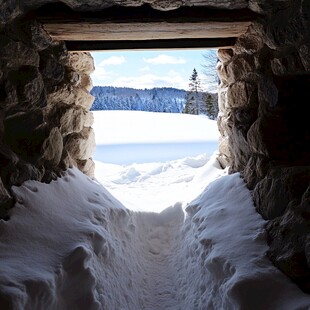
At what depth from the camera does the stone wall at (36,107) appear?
2.09m

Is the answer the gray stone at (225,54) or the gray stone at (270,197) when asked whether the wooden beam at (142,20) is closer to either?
the gray stone at (225,54)

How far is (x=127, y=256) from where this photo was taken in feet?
8.48

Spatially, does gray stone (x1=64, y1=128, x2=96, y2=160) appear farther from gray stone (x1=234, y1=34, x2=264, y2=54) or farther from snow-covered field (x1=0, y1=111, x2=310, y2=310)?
gray stone (x1=234, y1=34, x2=264, y2=54)

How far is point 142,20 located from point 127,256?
1.76m

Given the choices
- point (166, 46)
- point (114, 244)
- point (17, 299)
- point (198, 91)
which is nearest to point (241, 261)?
point (114, 244)

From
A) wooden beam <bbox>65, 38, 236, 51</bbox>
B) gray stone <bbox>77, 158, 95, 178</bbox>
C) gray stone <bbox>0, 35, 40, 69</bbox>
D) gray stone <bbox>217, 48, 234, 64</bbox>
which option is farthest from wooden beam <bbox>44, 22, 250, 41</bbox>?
gray stone <bbox>77, 158, 95, 178</bbox>

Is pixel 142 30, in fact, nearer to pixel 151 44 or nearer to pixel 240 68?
pixel 151 44

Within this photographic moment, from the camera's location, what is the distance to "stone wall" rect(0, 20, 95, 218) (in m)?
2.09

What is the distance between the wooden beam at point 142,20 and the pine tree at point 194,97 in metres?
14.6

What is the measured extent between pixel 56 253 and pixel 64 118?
142cm

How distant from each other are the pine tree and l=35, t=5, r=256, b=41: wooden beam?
14.6 m

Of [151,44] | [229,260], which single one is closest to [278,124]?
[229,260]

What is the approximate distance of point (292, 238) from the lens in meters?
1.83

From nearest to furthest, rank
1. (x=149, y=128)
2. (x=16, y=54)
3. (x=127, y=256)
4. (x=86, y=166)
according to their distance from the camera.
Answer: (x=16, y=54) < (x=127, y=256) < (x=86, y=166) < (x=149, y=128)
